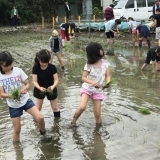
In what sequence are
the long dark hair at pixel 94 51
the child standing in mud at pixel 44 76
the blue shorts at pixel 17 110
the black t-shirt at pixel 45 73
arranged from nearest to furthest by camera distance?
the blue shorts at pixel 17 110
the long dark hair at pixel 94 51
the child standing in mud at pixel 44 76
the black t-shirt at pixel 45 73

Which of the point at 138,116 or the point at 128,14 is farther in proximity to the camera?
the point at 128,14

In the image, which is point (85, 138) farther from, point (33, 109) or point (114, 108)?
point (114, 108)

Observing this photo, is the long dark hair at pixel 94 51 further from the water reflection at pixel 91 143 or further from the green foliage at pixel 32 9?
the green foliage at pixel 32 9

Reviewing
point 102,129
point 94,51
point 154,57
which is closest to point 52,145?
point 102,129

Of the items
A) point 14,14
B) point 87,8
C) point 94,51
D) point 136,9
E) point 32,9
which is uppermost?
point 32,9

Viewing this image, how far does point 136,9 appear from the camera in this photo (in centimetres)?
2375

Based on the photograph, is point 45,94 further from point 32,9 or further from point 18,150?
point 32,9

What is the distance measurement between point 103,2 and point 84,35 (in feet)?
36.5

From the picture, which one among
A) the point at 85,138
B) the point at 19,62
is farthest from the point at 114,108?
the point at 19,62

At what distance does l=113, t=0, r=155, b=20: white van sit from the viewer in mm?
23719

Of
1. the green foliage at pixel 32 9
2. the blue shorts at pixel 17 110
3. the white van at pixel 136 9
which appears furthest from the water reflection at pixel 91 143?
the green foliage at pixel 32 9

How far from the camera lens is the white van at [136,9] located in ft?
77.8

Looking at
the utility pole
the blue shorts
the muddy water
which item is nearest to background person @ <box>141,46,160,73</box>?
the muddy water

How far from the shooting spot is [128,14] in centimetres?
2373
